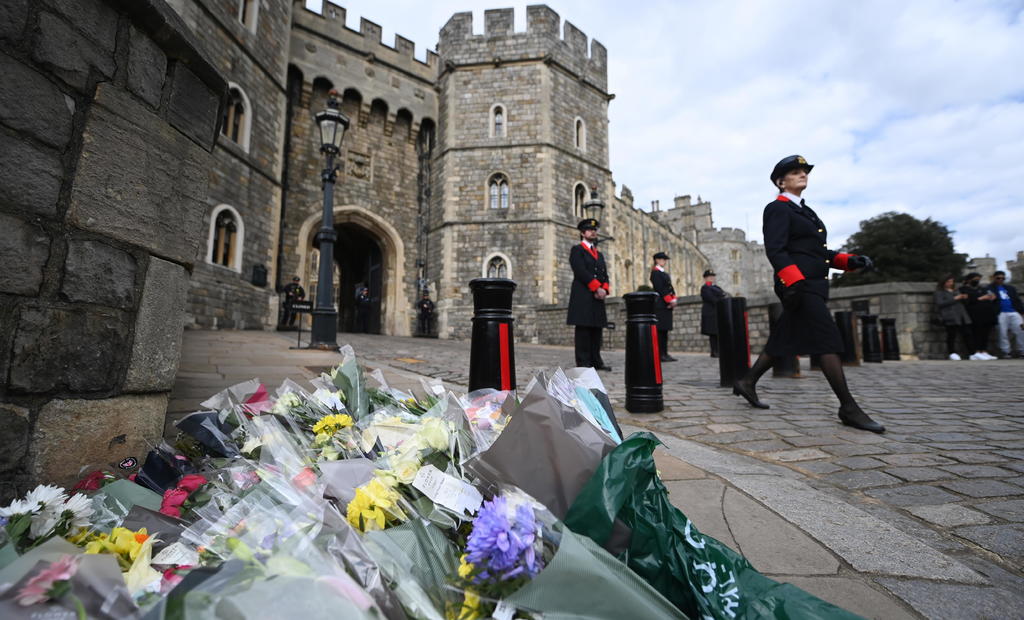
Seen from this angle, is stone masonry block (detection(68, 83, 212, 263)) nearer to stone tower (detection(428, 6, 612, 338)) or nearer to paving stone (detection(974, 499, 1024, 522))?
paving stone (detection(974, 499, 1024, 522))

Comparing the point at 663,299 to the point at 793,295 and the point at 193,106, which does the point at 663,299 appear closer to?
the point at 793,295

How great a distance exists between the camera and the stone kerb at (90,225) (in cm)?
131

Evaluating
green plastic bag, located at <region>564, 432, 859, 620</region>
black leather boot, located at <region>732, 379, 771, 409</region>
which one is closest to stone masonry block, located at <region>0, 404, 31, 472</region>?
green plastic bag, located at <region>564, 432, 859, 620</region>

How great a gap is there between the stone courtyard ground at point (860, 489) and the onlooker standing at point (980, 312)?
752cm

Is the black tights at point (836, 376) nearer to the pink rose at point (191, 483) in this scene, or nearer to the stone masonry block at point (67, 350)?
the pink rose at point (191, 483)

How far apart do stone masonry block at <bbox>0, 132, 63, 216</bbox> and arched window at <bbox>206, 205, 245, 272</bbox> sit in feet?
38.2

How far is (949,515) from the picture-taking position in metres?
1.70

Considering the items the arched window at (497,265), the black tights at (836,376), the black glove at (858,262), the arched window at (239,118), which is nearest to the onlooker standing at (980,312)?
the black glove at (858,262)

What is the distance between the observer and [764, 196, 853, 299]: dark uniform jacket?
343 centimetres

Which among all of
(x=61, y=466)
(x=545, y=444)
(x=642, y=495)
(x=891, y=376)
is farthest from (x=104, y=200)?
(x=891, y=376)

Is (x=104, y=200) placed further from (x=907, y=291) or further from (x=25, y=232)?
(x=907, y=291)

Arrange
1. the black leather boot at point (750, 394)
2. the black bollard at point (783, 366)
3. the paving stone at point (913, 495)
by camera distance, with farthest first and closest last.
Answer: the black bollard at point (783, 366), the black leather boot at point (750, 394), the paving stone at point (913, 495)

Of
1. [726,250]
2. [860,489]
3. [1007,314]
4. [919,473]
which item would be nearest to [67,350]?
[860,489]

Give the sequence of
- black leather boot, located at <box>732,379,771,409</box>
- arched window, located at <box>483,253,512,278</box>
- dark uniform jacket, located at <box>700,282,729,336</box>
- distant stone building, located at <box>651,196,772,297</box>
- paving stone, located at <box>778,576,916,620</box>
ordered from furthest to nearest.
→ distant stone building, located at <box>651,196,772,297</box> → arched window, located at <box>483,253,512,278</box> → dark uniform jacket, located at <box>700,282,729,336</box> → black leather boot, located at <box>732,379,771,409</box> → paving stone, located at <box>778,576,916,620</box>
